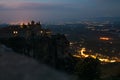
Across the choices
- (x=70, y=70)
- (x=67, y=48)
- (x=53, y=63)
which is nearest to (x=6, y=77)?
(x=70, y=70)

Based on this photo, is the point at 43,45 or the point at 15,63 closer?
the point at 15,63

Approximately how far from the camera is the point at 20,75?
3009 centimetres

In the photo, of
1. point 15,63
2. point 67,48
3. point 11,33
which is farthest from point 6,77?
point 11,33

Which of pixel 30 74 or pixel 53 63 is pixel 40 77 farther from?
pixel 53 63

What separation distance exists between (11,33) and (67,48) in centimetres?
1568

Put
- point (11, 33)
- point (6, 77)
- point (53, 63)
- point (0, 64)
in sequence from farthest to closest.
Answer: point (11, 33) → point (53, 63) → point (0, 64) → point (6, 77)

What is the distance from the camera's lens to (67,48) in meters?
61.6

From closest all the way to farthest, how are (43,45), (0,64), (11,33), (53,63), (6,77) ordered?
(6,77), (0,64), (53,63), (43,45), (11,33)

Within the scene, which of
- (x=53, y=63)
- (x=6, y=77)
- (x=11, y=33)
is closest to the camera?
(x=6, y=77)

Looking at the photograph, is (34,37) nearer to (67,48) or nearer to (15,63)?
(67,48)

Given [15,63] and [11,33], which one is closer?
[15,63]

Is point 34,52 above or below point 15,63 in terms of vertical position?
below

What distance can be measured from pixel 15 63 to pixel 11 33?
129ft

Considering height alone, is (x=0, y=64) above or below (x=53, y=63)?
above
